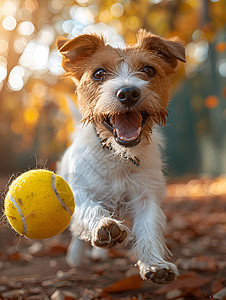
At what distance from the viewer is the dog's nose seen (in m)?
2.46

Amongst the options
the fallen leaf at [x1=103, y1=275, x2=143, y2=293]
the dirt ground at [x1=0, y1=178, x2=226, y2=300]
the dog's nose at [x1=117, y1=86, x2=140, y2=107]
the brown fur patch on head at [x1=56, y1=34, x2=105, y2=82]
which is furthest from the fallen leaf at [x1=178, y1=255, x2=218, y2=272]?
the brown fur patch on head at [x1=56, y1=34, x2=105, y2=82]

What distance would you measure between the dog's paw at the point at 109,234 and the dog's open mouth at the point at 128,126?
568 mm

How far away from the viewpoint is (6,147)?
59.0 ft

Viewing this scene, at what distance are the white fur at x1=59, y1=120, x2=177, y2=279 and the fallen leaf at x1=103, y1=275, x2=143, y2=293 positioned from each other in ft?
1.07

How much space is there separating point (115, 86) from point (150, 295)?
1444mm

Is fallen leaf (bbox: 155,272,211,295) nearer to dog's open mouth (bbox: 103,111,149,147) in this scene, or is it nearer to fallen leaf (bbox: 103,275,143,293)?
fallen leaf (bbox: 103,275,143,293)

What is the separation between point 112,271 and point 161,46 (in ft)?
6.36

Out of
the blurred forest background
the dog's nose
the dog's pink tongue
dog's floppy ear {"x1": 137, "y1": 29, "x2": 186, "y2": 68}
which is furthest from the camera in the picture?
the blurred forest background

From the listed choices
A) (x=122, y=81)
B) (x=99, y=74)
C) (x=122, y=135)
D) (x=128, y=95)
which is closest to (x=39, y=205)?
(x=122, y=135)

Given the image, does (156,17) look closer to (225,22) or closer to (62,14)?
(225,22)

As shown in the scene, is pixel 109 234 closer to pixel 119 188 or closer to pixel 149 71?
pixel 119 188

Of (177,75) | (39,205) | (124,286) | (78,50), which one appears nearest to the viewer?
(39,205)

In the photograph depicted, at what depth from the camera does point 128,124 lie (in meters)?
2.60

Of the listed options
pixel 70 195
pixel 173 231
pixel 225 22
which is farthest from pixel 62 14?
pixel 70 195
